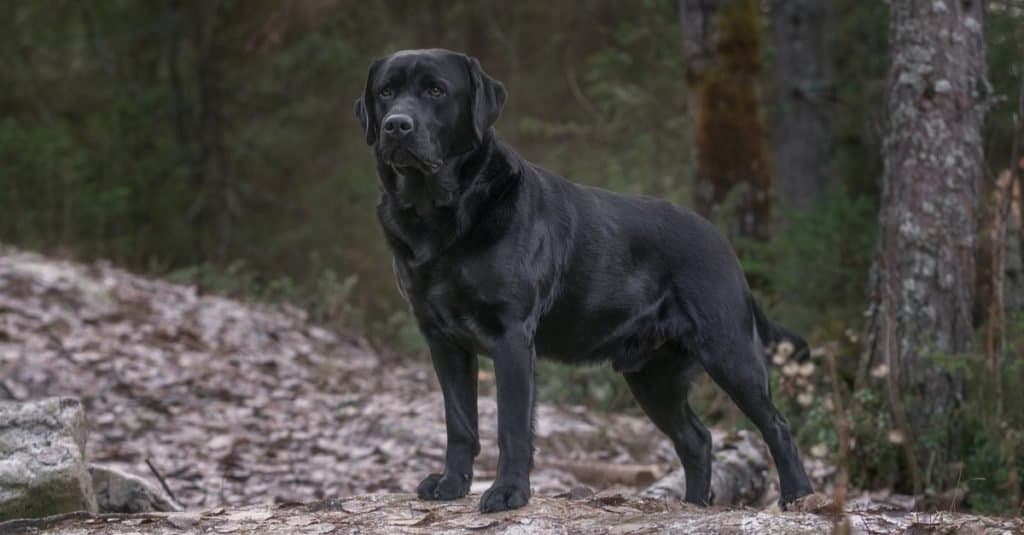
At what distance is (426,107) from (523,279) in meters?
0.70

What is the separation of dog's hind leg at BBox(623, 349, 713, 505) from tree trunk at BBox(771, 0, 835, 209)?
734 centimetres

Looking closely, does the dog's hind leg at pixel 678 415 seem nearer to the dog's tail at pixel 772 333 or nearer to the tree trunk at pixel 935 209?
the dog's tail at pixel 772 333

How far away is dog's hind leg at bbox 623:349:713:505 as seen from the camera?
5.08 metres

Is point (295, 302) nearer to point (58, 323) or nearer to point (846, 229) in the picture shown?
point (58, 323)

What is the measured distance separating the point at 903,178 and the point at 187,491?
4.32 metres

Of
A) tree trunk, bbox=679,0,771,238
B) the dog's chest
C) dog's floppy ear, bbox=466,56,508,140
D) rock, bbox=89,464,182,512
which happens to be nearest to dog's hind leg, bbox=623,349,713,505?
the dog's chest

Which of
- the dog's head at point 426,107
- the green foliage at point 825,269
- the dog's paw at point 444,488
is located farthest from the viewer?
the green foliage at point 825,269

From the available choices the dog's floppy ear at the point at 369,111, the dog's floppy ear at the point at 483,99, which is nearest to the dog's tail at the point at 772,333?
the dog's floppy ear at the point at 483,99

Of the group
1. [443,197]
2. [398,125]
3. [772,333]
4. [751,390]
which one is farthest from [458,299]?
[772,333]

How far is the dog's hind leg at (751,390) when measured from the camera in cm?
473

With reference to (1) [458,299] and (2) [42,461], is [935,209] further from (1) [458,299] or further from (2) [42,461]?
(2) [42,461]

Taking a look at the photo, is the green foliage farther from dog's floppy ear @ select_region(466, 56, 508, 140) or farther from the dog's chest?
the dog's chest

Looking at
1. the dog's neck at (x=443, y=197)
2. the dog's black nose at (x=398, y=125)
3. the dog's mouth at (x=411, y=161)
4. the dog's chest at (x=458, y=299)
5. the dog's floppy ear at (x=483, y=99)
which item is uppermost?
the dog's floppy ear at (x=483, y=99)

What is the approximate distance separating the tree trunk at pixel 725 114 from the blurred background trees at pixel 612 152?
0.02m
